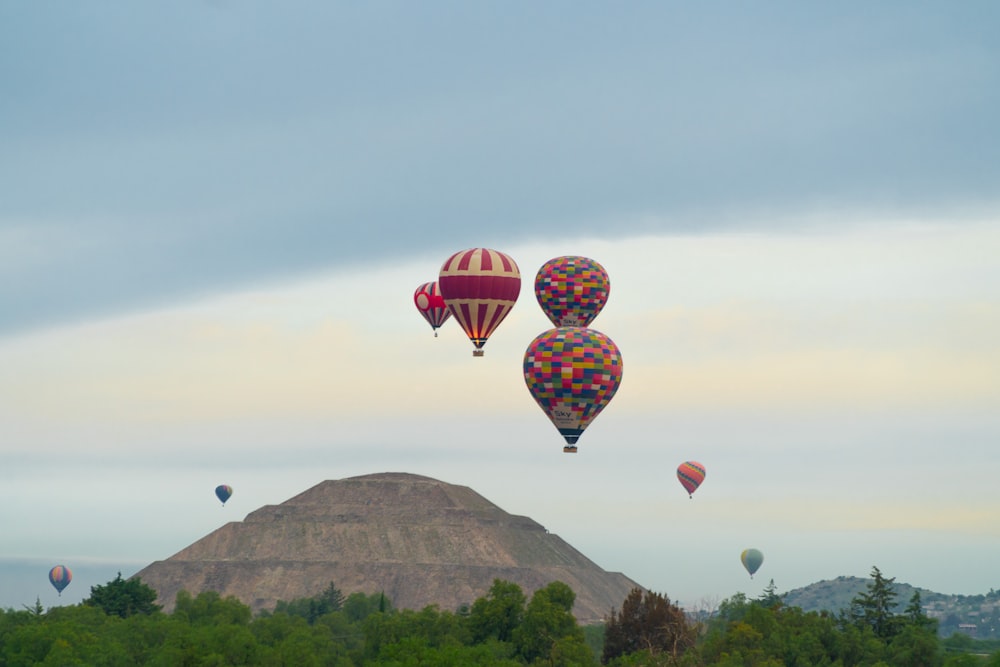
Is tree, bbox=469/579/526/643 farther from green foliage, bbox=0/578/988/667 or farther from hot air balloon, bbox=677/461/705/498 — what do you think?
hot air balloon, bbox=677/461/705/498

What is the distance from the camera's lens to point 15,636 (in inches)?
4719

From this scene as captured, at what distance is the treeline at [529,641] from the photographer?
107938 mm

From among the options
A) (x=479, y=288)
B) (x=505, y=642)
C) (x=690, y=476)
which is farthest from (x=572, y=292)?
(x=690, y=476)

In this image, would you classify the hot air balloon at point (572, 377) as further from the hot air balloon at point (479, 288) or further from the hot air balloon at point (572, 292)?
the hot air balloon at point (572, 292)

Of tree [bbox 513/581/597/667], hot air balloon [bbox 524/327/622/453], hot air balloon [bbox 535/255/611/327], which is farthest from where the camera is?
hot air balloon [bbox 535/255/611/327]

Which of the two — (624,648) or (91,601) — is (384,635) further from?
(91,601)

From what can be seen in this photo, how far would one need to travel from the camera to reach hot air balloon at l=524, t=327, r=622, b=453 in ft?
342

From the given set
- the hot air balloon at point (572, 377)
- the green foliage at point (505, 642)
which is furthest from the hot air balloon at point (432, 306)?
the hot air balloon at point (572, 377)

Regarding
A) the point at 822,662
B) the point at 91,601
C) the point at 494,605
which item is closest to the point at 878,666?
the point at 822,662

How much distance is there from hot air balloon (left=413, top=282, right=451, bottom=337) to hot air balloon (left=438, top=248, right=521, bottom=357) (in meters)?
26.6

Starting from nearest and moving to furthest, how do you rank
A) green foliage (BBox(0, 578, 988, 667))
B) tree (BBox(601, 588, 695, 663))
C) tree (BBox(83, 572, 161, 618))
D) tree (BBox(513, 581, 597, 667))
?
green foliage (BBox(0, 578, 988, 667)) < tree (BBox(601, 588, 695, 663)) < tree (BBox(513, 581, 597, 667)) < tree (BBox(83, 572, 161, 618))

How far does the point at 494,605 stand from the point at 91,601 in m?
58.2

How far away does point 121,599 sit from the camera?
524 feet

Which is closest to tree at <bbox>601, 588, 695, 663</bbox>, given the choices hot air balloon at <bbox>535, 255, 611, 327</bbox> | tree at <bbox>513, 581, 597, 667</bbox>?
tree at <bbox>513, 581, 597, 667</bbox>
